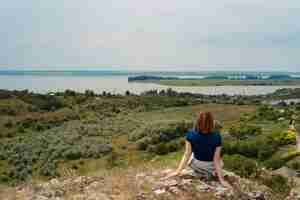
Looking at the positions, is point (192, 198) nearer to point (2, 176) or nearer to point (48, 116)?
point (2, 176)

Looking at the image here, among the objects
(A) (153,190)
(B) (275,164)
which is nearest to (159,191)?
(A) (153,190)

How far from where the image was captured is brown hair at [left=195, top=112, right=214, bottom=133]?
5164 millimetres

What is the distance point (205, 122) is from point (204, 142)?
0.39 meters

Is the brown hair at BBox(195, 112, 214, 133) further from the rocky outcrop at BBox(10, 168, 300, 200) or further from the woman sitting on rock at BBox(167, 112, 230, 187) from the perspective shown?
the rocky outcrop at BBox(10, 168, 300, 200)

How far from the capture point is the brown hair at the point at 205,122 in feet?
16.9

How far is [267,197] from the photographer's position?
20.5 feet

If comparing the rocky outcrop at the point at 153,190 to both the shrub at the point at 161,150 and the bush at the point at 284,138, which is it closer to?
the bush at the point at 284,138

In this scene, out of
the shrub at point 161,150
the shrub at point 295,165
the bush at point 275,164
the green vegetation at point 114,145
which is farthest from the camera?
the shrub at point 161,150

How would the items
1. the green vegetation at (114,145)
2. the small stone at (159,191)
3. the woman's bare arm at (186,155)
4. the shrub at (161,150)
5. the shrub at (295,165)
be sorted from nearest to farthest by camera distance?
the woman's bare arm at (186,155)
the small stone at (159,191)
the shrub at (295,165)
the green vegetation at (114,145)
the shrub at (161,150)

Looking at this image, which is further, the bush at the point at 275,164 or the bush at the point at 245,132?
the bush at the point at 245,132

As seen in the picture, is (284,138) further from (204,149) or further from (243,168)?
(204,149)

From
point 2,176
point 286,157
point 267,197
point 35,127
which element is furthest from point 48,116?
point 267,197

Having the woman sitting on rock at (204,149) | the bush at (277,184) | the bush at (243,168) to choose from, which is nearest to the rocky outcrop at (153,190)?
the woman sitting on rock at (204,149)

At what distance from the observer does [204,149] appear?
17.8 ft
